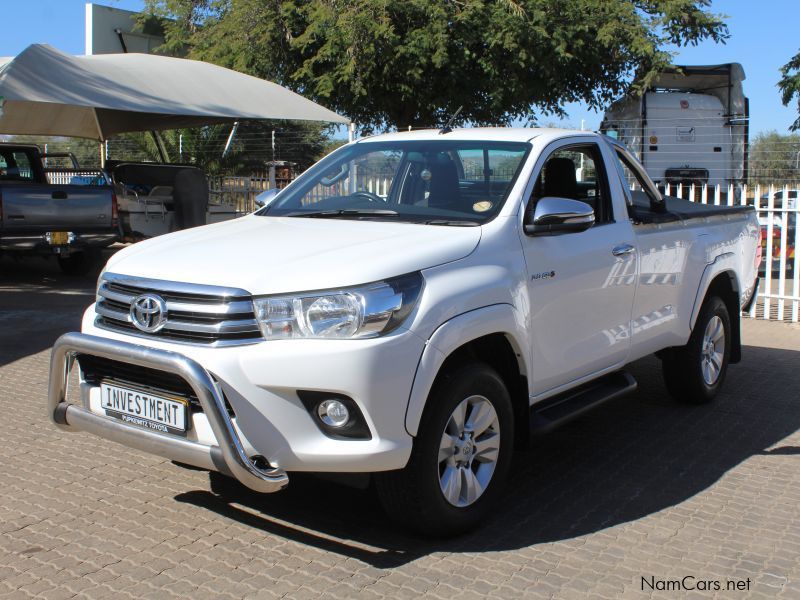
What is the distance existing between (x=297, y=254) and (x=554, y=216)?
4.48 feet

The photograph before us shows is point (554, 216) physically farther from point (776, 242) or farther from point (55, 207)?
point (55, 207)

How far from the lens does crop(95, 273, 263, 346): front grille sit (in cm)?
364

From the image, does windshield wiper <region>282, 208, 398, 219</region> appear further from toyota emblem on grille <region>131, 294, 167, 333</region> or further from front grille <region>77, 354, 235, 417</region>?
front grille <region>77, 354, 235, 417</region>

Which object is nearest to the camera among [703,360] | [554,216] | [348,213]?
[554,216]

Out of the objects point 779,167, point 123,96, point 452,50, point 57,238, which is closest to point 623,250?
point 57,238

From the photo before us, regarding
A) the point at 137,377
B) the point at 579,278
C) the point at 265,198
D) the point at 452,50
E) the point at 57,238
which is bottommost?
the point at 137,377

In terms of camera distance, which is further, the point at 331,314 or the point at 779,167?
the point at 779,167

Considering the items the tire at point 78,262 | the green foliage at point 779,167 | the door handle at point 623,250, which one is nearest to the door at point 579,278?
the door handle at point 623,250

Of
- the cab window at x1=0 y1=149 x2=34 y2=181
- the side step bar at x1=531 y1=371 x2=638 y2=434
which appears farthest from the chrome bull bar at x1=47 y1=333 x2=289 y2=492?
the cab window at x1=0 y1=149 x2=34 y2=181

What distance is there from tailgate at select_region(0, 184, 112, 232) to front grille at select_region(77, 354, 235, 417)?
8.50 meters

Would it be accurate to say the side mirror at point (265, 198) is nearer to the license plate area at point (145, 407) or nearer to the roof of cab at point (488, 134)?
the roof of cab at point (488, 134)

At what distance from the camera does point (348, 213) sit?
4.81 meters

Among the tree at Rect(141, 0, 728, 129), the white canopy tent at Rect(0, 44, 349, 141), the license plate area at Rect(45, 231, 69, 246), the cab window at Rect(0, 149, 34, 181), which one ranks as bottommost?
the license plate area at Rect(45, 231, 69, 246)

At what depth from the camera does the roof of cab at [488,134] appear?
16.7 ft
